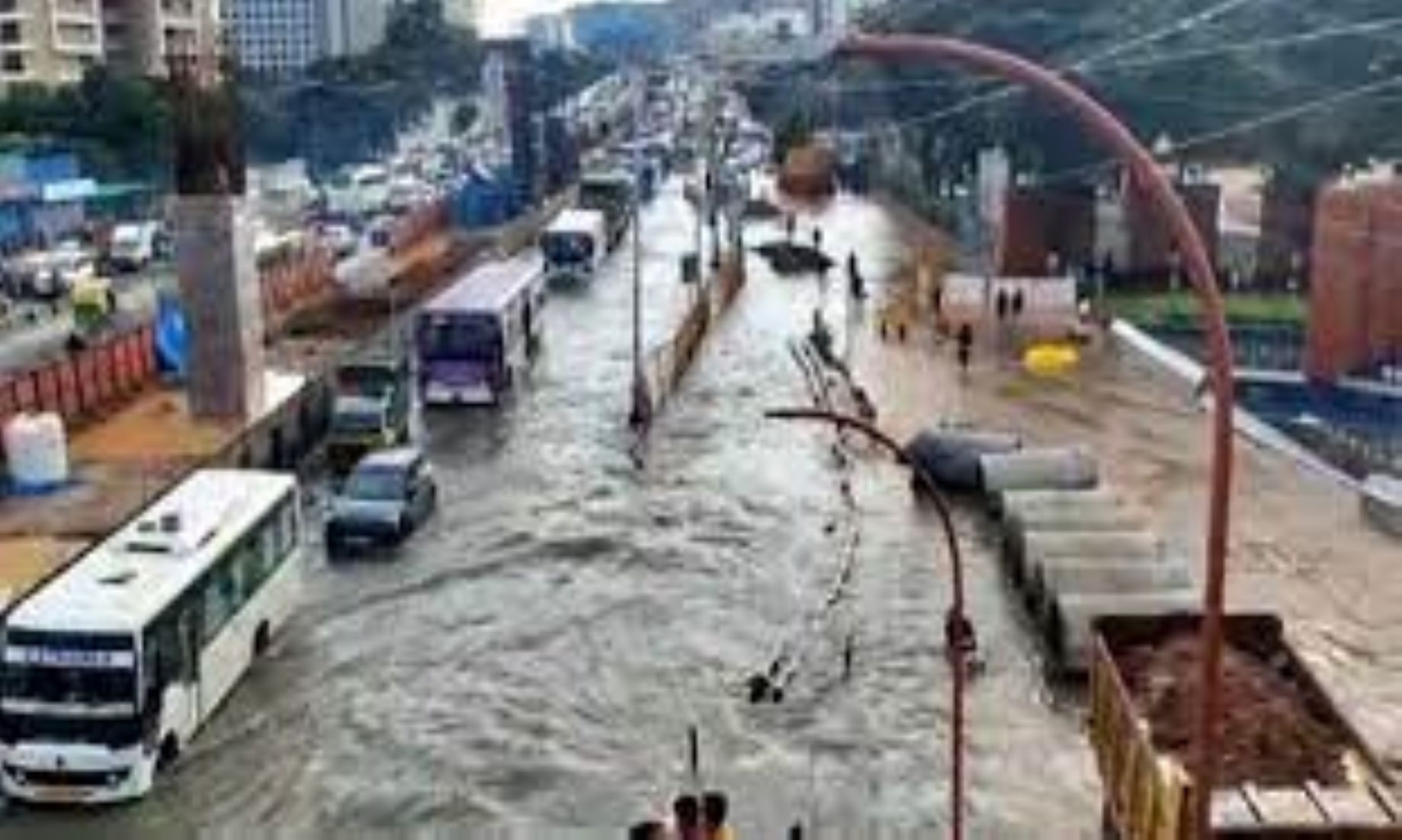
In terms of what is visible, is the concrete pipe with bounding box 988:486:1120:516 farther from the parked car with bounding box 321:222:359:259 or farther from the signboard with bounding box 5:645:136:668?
the parked car with bounding box 321:222:359:259

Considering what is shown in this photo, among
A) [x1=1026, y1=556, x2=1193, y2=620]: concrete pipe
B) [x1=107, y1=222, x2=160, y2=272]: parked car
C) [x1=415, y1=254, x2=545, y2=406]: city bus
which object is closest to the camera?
[x1=1026, y1=556, x2=1193, y2=620]: concrete pipe

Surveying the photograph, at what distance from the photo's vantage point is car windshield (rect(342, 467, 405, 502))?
3328 cm

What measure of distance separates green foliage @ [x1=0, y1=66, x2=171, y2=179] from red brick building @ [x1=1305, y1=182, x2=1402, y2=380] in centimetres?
5552

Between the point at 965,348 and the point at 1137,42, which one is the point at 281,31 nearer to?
the point at 1137,42

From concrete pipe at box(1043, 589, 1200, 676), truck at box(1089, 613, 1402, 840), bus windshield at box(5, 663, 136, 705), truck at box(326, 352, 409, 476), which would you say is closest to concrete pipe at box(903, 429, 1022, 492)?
concrete pipe at box(1043, 589, 1200, 676)

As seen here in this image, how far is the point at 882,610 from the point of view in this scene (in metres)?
29.6

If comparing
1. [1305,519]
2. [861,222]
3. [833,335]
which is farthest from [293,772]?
[861,222]

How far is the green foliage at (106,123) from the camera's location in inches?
3612

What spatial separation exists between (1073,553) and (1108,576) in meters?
1.59

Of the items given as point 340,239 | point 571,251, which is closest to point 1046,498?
point 571,251

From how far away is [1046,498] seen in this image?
105 ft

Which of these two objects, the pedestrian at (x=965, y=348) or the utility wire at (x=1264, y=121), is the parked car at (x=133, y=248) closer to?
the pedestrian at (x=965, y=348)

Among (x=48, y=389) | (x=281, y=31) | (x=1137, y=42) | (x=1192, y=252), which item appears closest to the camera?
(x=1192, y=252)

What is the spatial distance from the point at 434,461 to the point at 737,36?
147 meters
